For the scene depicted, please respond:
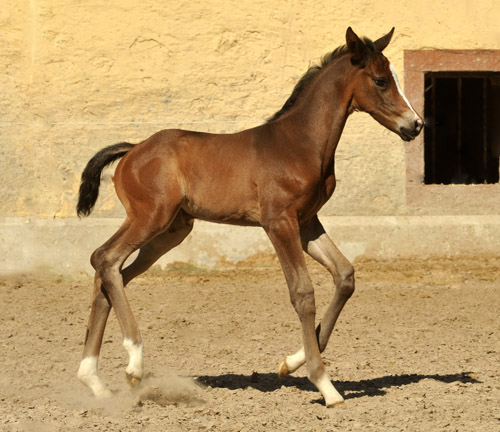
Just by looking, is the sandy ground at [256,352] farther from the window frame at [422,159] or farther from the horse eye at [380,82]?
the horse eye at [380,82]

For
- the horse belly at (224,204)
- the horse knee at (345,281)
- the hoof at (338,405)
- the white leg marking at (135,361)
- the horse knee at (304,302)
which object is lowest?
the hoof at (338,405)

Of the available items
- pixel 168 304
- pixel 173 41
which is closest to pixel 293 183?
pixel 168 304

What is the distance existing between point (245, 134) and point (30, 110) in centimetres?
453

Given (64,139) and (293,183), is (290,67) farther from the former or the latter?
(293,183)

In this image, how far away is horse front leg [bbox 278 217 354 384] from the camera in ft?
17.1

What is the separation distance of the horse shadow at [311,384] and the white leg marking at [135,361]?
2.16 feet

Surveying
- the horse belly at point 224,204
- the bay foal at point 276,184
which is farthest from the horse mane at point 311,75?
the horse belly at point 224,204

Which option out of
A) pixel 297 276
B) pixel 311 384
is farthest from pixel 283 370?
pixel 297 276

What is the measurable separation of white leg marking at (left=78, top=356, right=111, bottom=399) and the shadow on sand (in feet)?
2.34

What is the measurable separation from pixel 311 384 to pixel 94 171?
1989mm

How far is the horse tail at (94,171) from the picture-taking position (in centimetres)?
569

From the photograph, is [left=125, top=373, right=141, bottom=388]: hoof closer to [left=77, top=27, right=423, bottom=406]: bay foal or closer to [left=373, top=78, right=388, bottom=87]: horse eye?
[left=77, top=27, right=423, bottom=406]: bay foal

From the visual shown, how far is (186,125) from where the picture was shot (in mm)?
9312

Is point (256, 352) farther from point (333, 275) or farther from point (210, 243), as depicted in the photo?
point (210, 243)
